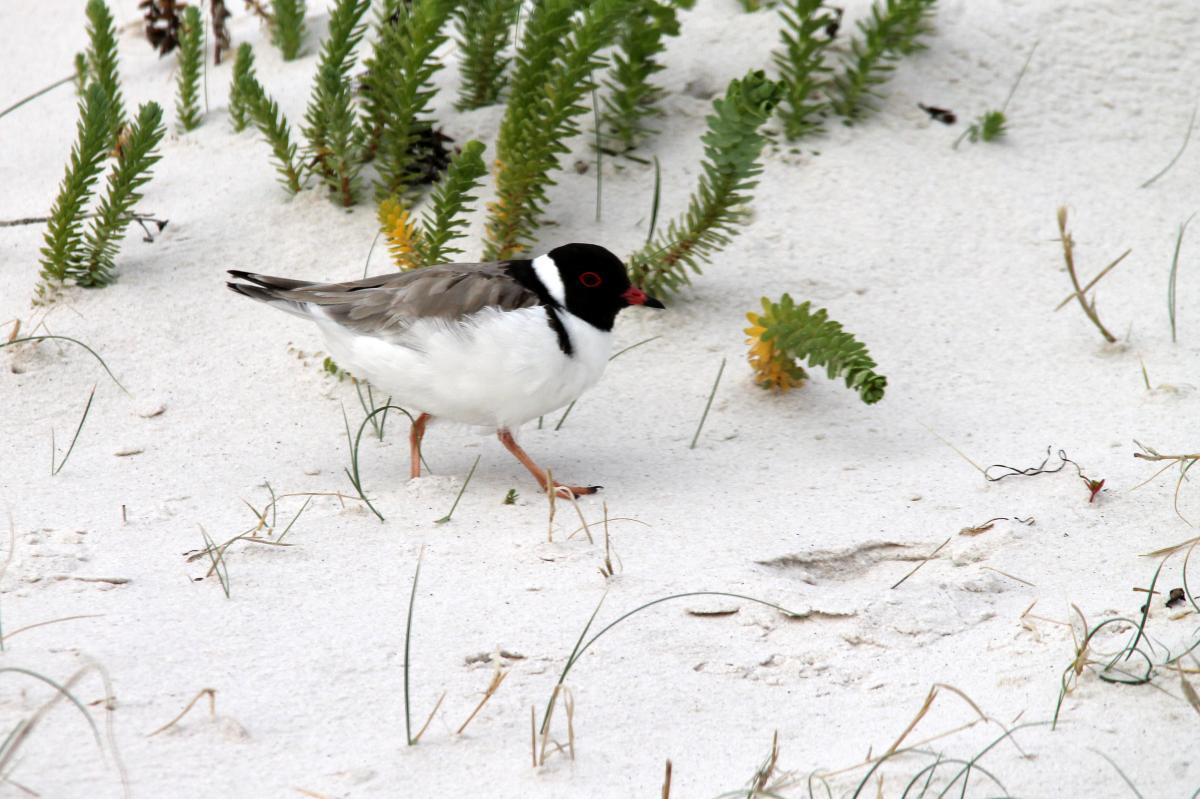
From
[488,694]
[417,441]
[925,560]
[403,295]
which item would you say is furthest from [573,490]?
[488,694]

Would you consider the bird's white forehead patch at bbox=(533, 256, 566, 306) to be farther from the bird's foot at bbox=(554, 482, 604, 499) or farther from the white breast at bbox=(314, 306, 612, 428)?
the bird's foot at bbox=(554, 482, 604, 499)

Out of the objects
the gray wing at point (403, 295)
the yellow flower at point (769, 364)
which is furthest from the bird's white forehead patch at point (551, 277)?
the yellow flower at point (769, 364)

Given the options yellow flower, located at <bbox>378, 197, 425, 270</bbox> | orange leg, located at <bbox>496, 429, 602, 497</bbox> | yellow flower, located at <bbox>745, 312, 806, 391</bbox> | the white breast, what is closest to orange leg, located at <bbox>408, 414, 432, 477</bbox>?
the white breast

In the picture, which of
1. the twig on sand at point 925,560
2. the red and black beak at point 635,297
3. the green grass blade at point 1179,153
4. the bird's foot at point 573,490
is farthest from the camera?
the green grass blade at point 1179,153

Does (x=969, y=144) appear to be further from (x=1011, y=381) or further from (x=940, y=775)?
(x=940, y=775)

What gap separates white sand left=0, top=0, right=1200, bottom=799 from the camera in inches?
113

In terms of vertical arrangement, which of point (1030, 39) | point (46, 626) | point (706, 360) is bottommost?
point (706, 360)

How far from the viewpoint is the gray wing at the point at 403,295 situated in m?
4.31

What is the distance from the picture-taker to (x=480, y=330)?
4227mm

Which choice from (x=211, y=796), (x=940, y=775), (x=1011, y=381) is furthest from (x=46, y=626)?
(x=1011, y=381)

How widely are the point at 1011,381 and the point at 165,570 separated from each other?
327 cm

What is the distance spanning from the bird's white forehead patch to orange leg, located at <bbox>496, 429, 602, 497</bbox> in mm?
526

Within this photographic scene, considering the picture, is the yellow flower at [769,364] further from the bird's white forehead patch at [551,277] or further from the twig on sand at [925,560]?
the twig on sand at [925,560]

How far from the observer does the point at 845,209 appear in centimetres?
581
